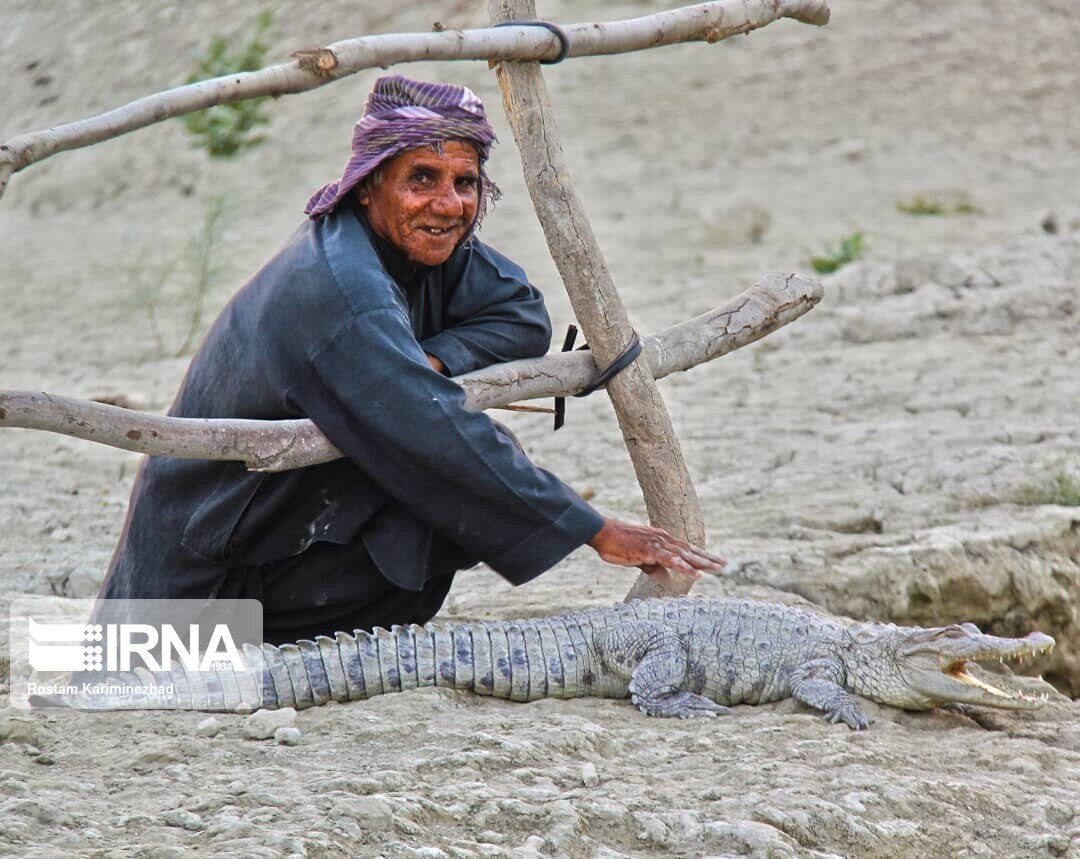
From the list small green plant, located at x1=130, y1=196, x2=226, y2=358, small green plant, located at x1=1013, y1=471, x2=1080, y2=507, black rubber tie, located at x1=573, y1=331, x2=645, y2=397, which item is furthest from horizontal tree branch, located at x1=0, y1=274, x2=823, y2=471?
small green plant, located at x1=130, y1=196, x2=226, y2=358

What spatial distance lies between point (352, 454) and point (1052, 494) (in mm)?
3078

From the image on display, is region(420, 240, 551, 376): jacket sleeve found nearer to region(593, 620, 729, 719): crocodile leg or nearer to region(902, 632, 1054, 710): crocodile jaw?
region(593, 620, 729, 719): crocodile leg

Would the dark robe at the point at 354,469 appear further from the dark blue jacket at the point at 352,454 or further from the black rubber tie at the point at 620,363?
the black rubber tie at the point at 620,363

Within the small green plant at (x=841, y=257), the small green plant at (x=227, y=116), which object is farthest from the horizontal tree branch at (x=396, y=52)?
the small green plant at (x=227, y=116)

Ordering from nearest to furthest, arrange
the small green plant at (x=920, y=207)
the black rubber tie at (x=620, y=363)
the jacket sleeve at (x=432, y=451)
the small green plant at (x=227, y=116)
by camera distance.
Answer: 1. the jacket sleeve at (x=432, y=451)
2. the black rubber tie at (x=620, y=363)
3. the small green plant at (x=227, y=116)
4. the small green plant at (x=920, y=207)

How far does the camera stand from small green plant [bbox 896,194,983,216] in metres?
10.2

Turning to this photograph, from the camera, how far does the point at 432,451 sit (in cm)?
350

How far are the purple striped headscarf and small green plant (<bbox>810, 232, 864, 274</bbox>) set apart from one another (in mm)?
5595

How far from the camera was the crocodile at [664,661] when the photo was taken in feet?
12.2

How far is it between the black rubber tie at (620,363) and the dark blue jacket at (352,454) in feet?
0.82

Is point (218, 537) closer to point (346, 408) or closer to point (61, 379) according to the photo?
point (346, 408)

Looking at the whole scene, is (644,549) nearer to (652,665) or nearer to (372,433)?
(652,665)

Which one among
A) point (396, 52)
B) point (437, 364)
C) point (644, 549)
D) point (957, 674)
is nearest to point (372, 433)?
point (437, 364)

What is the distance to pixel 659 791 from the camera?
3086mm
